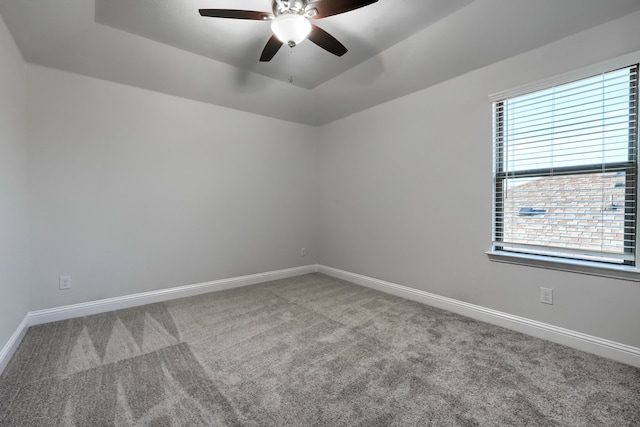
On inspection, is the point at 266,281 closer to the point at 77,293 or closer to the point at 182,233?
the point at 182,233

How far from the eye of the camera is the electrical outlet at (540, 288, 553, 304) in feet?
7.29

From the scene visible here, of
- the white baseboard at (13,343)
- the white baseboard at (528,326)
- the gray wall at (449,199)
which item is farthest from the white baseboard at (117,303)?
the white baseboard at (528,326)

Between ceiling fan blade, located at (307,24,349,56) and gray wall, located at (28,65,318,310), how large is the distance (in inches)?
75.8

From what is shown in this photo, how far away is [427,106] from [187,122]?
2777 mm

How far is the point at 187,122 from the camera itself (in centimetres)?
331

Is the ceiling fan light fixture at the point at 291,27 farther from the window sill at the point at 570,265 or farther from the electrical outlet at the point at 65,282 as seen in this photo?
the electrical outlet at the point at 65,282

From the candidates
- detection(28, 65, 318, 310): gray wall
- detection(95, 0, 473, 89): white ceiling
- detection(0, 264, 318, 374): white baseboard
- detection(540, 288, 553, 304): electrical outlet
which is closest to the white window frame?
detection(540, 288, 553, 304): electrical outlet

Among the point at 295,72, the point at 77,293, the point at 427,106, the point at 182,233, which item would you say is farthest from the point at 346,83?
the point at 77,293

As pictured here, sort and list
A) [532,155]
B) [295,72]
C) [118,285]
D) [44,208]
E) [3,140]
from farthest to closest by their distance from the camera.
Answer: [295,72], [118,285], [44,208], [532,155], [3,140]

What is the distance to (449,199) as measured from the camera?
113 inches

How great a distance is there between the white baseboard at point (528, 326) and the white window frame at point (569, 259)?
0.48 meters

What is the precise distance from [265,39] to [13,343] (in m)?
3.18

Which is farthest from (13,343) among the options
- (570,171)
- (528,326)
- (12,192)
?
(570,171)

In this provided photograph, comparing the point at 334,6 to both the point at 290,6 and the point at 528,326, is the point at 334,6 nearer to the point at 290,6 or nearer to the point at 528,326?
the point at 290,6
